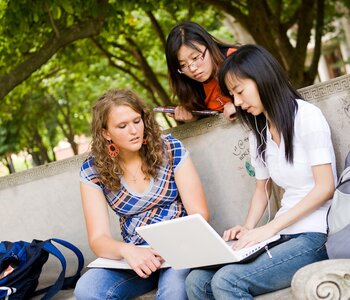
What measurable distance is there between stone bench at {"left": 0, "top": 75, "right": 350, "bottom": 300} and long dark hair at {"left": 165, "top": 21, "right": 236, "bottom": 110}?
24 cm

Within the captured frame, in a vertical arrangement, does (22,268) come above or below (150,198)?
below

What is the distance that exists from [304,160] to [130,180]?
108 cm

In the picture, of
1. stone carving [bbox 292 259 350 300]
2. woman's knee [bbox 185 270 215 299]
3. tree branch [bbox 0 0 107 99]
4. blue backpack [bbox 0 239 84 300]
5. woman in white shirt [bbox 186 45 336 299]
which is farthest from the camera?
tree branch [bbox 0 0 107 99]

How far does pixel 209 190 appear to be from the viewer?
455 cm

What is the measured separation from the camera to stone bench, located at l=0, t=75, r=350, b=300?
10.5 feet

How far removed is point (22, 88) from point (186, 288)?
10512 millimetres

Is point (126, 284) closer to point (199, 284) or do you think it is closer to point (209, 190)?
point (199, 284)

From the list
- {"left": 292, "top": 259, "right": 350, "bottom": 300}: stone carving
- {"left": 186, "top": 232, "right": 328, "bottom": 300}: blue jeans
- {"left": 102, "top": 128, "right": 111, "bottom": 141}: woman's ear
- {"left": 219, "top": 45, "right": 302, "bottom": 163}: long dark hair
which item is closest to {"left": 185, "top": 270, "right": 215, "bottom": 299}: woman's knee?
{"left": 186, "top": 232, "right": 328, "bottom": 300}: blue jeans

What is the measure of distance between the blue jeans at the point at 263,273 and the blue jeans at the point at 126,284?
24 cm

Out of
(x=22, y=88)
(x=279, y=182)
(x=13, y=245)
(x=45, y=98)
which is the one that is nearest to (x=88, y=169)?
(x=13, y=245)

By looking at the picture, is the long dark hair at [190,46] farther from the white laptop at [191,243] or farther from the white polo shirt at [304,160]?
the white laptop at [191,243]

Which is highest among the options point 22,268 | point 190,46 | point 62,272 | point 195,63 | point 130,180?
point 190,46

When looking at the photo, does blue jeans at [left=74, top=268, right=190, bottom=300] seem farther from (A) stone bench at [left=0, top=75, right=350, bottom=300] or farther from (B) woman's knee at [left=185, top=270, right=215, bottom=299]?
(B) woman's knee at [left=185, top=270, right=215, bottom=299]

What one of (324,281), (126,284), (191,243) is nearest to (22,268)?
(126,284)
